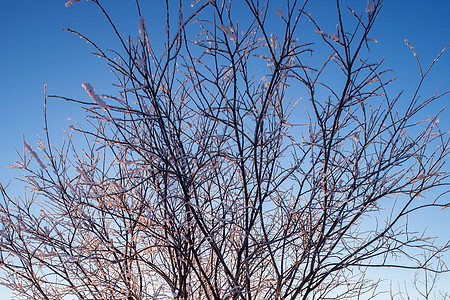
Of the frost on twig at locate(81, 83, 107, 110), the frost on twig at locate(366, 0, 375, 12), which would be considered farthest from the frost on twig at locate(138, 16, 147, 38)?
the frost on twig at locate(366, 0, 375, 12)

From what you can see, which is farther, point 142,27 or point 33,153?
point 33,153

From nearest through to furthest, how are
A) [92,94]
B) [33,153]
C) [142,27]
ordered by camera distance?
[92,94], [142,27], [33,153]

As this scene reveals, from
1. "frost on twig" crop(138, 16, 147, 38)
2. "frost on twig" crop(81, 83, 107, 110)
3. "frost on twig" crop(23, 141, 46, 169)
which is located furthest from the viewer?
"frost on twig" crop(23, 141, 46, 169)

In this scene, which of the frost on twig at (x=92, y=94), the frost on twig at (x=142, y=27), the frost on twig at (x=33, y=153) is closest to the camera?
the frost on twig at (x=92, y=94)

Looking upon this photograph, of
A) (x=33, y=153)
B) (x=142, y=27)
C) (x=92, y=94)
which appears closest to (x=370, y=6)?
(x=142, y=27)

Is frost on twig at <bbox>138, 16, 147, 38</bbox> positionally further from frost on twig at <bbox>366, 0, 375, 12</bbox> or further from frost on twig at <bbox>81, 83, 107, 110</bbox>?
frost on twig at <bbox>366, 0, 375, 12</bbox>

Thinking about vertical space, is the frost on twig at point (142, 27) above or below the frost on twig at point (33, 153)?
above

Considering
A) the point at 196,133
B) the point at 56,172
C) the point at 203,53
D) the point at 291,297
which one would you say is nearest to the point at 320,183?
the point at 291,297

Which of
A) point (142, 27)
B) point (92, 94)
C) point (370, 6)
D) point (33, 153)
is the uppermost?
point (370, 6)

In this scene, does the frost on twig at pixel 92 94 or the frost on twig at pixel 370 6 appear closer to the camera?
the frost on twig at pixel 92 94

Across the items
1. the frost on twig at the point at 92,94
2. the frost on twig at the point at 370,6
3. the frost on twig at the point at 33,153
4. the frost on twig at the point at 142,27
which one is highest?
the frost on twig at the point at 370,6

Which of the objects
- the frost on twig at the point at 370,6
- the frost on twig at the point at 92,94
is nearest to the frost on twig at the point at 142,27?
the frost on twig at the point at 92,94

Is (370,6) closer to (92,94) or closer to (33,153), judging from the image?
(92,94)

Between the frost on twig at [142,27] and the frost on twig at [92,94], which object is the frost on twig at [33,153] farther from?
the frost on twig at [142,27]
